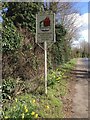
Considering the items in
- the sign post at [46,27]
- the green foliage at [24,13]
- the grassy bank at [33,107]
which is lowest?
the grassy bank at [33,107]

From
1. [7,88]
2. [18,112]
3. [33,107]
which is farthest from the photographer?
[7,88]

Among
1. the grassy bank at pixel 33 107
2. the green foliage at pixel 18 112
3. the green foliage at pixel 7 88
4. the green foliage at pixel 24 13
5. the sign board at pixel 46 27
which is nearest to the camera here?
the green foliage at pixel 18 112

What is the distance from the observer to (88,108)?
31.2 ft

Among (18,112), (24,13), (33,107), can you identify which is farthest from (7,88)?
(24,13)

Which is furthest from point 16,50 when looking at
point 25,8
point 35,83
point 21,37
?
point 25,8

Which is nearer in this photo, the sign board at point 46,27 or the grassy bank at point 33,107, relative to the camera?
the grassy bank at point 33,107

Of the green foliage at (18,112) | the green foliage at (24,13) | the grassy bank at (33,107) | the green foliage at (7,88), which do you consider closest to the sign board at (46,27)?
the grassy bank at (33,107)

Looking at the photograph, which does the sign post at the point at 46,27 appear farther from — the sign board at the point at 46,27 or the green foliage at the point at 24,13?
the green foliage at the point at 24,13

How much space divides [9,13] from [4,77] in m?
5.53

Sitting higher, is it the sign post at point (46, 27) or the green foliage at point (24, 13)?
the green foliage at point (24, 13)

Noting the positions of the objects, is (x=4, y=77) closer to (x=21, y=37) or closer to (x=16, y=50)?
(x=16, y=50)

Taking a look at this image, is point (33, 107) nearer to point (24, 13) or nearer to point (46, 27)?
point (46, 27)

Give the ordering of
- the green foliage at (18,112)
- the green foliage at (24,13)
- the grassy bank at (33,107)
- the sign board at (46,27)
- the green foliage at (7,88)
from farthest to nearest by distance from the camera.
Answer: the green foliage at (24,13)
the sign board at (46,27)
the green foliage at (7,88)
the grassy bank at (33,107)
the green foliage at (18,112)

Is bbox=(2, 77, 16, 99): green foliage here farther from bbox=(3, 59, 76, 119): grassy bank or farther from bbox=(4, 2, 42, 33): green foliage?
bbox=(4, 2, 42, 33): green foliage
